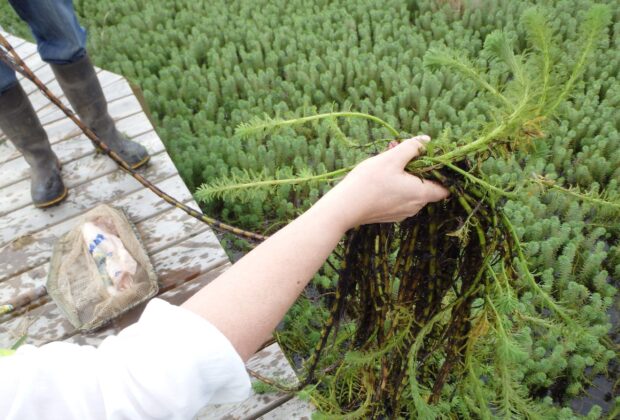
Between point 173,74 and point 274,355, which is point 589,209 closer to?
point 274,355

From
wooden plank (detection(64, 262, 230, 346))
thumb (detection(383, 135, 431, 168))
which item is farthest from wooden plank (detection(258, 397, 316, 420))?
thumb (detection(383, 135, 431, 168))

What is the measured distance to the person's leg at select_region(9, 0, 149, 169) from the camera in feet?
7.98

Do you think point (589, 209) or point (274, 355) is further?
point (589, 209)

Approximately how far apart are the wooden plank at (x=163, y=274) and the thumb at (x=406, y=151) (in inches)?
53.2

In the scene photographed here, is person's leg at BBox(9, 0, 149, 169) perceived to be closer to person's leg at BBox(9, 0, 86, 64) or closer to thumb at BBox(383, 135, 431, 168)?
person's leg at BBox(9, 0, 86, 64)

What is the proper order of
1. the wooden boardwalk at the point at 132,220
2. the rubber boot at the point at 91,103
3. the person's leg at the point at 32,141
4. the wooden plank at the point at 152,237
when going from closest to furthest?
1. the wooden boardwalk at the point at 132,220
2. the wooden plank at the point at 152,237
3. the person's leg at the point at 32,141
4. the rubber boot at the point at 91,103

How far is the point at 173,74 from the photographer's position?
14.8 feet

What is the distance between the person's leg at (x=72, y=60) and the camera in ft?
7.98

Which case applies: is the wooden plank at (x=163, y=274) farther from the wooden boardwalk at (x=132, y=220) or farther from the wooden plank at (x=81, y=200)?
the wooden plank at (x=81, y=200)

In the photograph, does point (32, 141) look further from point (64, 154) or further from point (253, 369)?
point (253, 369)

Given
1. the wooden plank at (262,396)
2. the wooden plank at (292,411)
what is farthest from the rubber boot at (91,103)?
the wooden plank at (292,411)

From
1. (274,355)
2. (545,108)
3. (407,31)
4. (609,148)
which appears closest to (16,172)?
(274,355)

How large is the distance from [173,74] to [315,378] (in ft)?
10.9

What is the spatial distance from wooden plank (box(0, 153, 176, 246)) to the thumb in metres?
1.93
